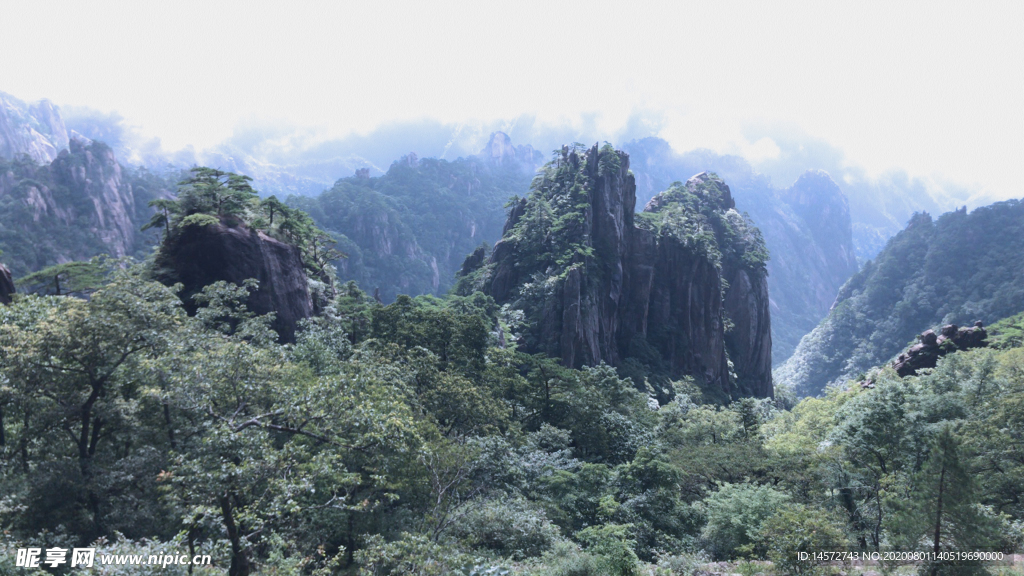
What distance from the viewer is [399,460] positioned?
50.4 feet

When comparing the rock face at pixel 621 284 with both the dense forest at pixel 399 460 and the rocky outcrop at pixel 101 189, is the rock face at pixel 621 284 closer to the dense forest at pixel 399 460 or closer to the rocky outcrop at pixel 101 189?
the dense forest at pixel 399 460

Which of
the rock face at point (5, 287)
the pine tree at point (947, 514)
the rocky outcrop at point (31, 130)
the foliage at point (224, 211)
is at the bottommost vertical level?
the pine tree at point (947, 514)

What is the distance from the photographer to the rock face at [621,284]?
51656 mm

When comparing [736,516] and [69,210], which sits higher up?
[69,210]

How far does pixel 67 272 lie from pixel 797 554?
4074cm

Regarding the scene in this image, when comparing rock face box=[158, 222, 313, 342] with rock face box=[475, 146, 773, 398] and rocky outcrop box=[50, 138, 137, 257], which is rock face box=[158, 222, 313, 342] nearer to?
rock face box=[475, 146, 773, 398]

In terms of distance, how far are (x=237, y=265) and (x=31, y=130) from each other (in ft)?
504

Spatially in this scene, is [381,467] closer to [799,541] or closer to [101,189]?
[799,541]

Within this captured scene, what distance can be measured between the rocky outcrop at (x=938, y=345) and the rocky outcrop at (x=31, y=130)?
14909 centimetres

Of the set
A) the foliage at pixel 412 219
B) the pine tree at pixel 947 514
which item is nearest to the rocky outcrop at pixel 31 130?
the foliage at pixel 412 219

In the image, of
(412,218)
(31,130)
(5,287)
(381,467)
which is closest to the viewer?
(381,467)

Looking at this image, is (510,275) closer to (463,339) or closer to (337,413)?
(463,339)

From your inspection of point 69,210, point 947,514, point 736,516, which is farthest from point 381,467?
point 69,210

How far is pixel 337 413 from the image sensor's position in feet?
39.4
